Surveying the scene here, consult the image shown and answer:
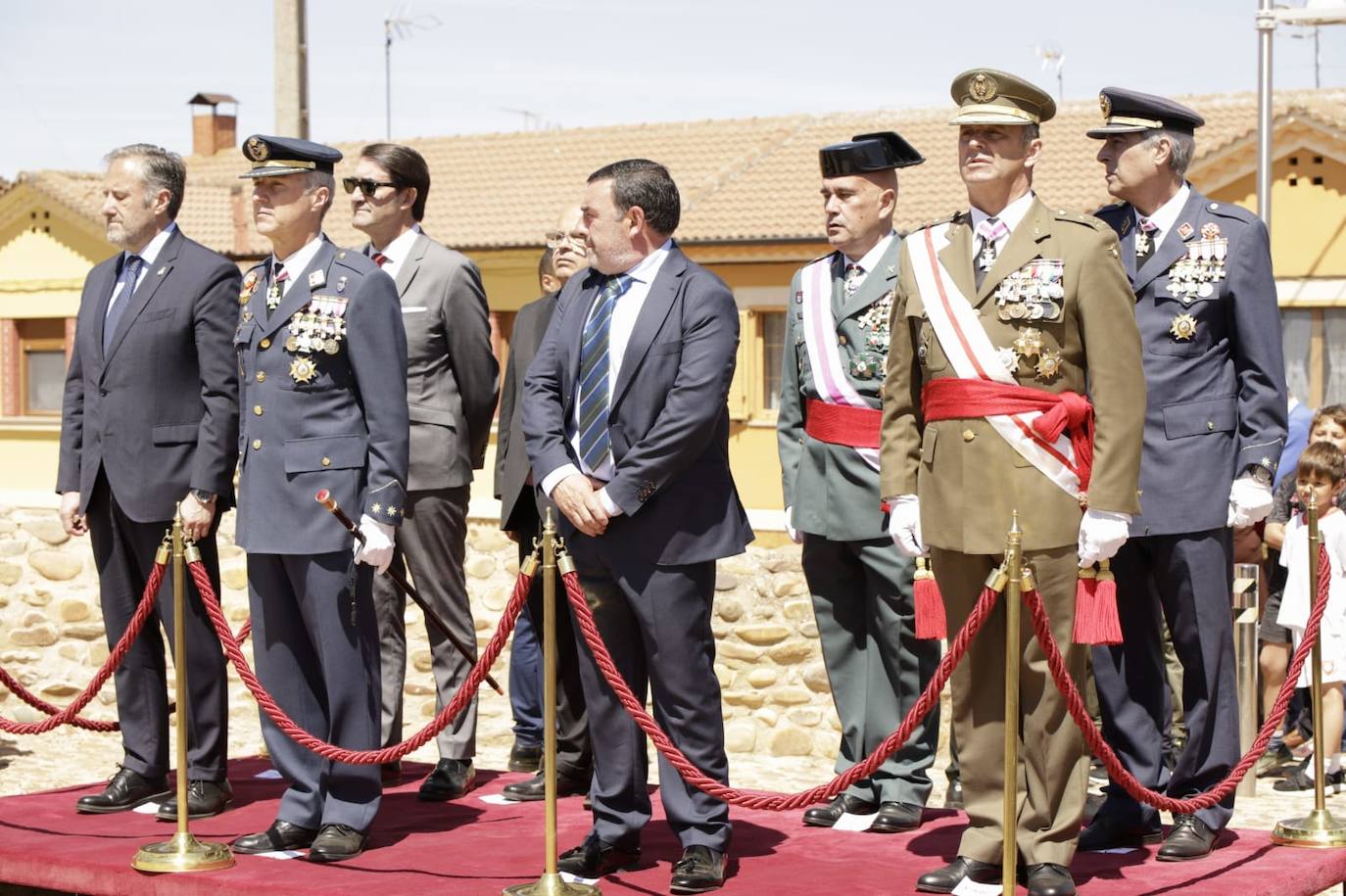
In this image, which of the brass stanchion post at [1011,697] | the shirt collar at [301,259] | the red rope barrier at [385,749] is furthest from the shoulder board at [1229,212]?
the shirt collar at [301,259]

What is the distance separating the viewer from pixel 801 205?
24.3 metres

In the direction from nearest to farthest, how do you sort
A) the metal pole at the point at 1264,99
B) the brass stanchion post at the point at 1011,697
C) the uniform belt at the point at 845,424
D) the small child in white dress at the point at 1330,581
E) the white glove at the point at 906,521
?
the brass stanchion post at the point at 1011,697 < the white glove at the point at 906,521 < the uniform belt at the point at 845,424 < the small child in white dress at the point at 1330,581 < the metal pole at the point at 1264,99

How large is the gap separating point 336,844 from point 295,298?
5.23 feet

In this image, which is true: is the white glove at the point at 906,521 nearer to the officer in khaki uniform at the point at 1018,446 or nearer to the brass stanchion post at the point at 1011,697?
the officer in khaki uniform at the point at 1018,446

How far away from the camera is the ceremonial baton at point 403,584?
5635mm

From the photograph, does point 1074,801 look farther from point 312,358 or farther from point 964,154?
point 312,358

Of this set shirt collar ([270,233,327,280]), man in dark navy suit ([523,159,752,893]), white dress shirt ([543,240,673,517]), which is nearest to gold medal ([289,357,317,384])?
shirt collar ([270,233,327,280])

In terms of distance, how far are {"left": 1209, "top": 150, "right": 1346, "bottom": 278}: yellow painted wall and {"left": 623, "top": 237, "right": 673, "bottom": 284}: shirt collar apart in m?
17.2

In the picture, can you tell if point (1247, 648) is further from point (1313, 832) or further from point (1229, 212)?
point (1229, 212)

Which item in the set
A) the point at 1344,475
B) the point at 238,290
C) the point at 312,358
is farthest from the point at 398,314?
the point at 1344,475

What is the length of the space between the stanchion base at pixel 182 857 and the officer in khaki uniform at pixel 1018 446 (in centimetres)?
200

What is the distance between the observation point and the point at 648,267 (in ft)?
17.9

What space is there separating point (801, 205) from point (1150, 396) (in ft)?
→ 61.8

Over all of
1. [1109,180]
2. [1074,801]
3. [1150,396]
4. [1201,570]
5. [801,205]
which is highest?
[801,205]
